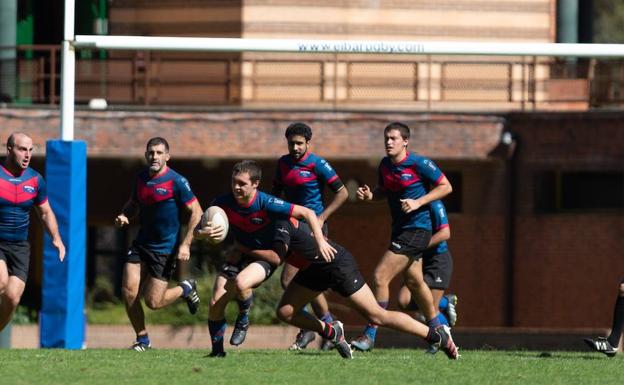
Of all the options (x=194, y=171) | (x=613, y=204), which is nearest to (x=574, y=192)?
(x=613, y=204)

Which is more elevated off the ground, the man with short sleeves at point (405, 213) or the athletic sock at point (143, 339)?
the man with short sleeves at point (405, 213)

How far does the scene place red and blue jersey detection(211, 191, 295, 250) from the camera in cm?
1322

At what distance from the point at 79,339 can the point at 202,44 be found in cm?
344

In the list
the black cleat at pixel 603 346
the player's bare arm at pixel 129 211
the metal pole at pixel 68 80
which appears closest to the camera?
the black cleat at pixel 603 346

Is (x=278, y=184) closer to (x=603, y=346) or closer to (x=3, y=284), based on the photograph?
(x=3, y=284)

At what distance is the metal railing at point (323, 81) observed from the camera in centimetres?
2678

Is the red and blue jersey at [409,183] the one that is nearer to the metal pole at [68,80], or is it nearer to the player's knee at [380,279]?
the player's knee at [380,279]

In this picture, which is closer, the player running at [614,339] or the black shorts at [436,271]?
the player running at [614,339]

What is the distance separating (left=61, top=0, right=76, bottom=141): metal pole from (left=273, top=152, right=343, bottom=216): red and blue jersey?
9.31ft

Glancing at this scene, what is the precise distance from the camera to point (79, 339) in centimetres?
1733

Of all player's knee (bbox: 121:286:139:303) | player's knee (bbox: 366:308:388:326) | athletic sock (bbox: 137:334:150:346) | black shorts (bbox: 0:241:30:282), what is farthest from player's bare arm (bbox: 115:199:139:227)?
player's knee (bbox: 366:308:388:326)

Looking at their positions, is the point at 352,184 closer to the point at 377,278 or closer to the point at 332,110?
the point at 332,110

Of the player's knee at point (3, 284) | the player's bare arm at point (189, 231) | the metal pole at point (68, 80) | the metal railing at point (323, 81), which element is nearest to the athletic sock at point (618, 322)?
the player's bare arm at point (189, 231)

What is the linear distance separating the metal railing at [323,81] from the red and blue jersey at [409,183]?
11.2 m
